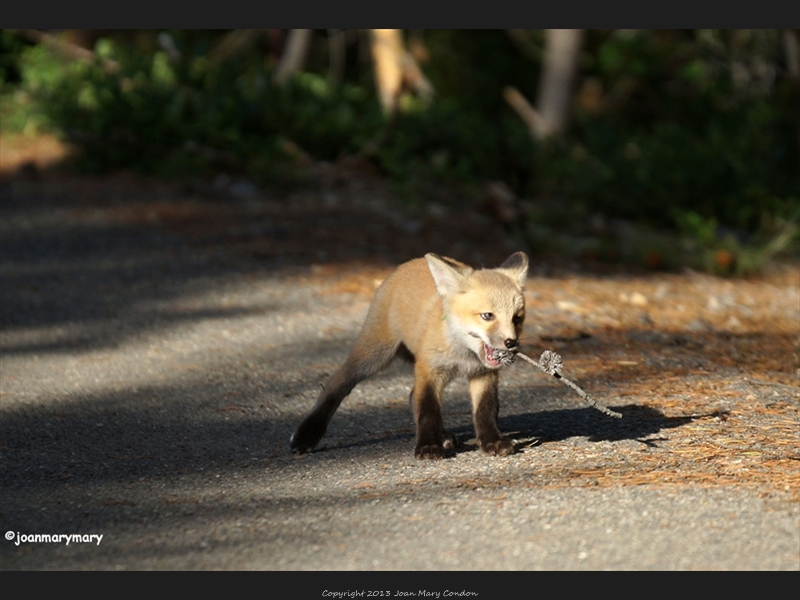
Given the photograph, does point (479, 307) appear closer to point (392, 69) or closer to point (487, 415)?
point (487, 415)

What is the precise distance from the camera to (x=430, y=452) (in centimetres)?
427

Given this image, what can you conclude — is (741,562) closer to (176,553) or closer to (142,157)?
(176,553)

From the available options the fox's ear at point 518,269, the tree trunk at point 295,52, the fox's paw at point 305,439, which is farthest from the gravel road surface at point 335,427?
the tree trunk at point 295,52

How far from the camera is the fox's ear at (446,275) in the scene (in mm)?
4270

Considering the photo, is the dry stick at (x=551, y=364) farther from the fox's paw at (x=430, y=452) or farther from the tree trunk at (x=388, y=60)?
the tree trunk at (x=388, y=60)

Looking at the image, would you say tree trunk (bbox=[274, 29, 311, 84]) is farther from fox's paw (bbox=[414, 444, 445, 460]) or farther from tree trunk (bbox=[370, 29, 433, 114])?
fox's paw (bbox=[414, 444, 445, 460])

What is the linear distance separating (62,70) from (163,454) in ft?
33.6

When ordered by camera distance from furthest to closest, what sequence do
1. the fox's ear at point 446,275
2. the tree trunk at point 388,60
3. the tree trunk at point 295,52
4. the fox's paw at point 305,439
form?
the tree trunk at point 295,52 < the tree trunk at point 388,60 < the fox's paw at point 305,439 < the fox's ear at point 446,275

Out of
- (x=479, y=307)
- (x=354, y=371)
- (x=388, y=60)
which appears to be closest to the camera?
(x=479, y=307)

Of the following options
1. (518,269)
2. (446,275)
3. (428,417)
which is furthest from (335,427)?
(518,269)

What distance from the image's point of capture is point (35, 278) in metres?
8.22

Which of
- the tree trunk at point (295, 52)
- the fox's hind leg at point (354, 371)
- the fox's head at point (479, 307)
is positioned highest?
the tree trunk at point (295, 52)

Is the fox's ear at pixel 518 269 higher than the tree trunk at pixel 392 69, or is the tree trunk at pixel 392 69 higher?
the tree trunk at pixel 392 69

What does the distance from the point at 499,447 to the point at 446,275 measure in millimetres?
795
